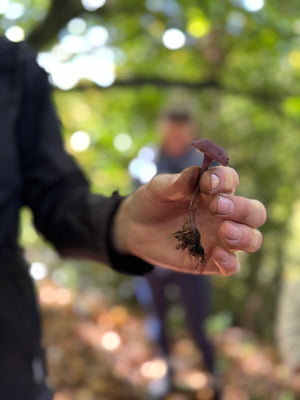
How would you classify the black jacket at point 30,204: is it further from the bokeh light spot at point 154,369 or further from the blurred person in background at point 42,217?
the bokeh light spot at point 154,369

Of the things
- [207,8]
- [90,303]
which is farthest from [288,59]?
[90,303]

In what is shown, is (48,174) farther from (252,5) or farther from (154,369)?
(154,369)

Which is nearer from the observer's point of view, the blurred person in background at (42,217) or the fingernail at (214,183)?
the fingernail at (214,183)

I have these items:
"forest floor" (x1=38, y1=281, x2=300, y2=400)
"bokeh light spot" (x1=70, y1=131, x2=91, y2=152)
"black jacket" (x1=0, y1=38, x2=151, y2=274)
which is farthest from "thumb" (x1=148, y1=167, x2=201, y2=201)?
"forest floor" (x1=38, y1=281, x2=300, y2=400)

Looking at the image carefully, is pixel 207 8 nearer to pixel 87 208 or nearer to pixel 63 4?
pixel 63 4

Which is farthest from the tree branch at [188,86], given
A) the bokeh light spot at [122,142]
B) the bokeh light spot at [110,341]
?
the bokeh light spot at [110,341]

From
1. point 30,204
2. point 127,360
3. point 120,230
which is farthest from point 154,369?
point 120,230
